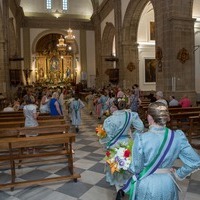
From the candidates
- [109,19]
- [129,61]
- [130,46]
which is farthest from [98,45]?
[129,61]

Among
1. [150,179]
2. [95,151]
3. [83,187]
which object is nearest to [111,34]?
[95,151]

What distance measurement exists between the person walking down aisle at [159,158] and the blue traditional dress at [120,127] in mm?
1741

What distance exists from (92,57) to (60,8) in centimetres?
602

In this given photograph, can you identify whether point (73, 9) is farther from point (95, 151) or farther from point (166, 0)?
point (95, 151)

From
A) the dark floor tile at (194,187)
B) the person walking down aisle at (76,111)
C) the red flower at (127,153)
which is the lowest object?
the dark floor tile at (194,187)

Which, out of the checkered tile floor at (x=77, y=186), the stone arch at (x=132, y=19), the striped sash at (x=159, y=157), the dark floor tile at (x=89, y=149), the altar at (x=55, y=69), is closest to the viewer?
the striped sash at (x=159, y=157)

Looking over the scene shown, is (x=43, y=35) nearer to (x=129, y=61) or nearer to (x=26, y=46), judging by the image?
(x=26, y=46)

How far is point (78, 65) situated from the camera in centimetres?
2903

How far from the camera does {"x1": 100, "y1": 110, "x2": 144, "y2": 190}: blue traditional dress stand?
Answer: 4.09 m

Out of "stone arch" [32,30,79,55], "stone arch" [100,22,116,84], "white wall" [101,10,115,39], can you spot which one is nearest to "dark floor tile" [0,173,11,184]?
"white wall" [101,10,115,39]

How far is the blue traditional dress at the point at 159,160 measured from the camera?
2.24 metres

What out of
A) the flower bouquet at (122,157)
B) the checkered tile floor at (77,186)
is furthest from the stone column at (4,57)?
the flower bouquet at (122,157)

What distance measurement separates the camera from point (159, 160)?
2.24 metres

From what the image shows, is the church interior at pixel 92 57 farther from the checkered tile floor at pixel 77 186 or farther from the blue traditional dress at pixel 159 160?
the blue traditional dress at pixel 159 160
